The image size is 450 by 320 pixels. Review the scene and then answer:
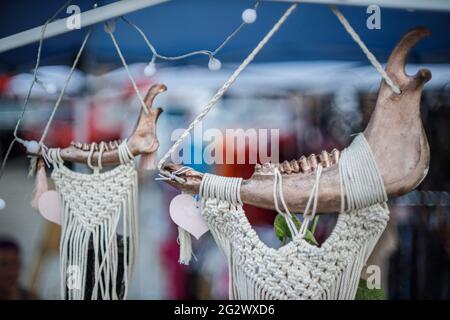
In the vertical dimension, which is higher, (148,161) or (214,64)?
(214,64)

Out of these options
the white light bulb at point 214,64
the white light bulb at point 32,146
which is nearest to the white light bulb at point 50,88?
the white light bulb at point 32,146

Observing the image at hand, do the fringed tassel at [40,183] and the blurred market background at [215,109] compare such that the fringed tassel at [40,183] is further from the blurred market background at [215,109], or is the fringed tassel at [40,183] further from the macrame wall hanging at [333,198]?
the macrame wall hanging at [333,198]

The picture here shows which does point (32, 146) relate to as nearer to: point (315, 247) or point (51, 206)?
point (51, 206)

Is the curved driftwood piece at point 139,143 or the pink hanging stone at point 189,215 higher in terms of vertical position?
the curved driftwood piece at point 139,143

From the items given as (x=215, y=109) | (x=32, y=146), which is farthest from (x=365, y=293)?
(x=32, y=146)

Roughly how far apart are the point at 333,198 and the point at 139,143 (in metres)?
0.49

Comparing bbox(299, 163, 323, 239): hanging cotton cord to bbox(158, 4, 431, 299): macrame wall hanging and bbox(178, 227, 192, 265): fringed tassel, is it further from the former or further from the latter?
bbox(178, 227, 192, 265): fringed tassel

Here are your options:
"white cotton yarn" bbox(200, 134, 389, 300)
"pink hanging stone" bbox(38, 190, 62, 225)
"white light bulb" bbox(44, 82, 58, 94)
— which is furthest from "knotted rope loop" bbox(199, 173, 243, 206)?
"white light bulb" bbox(44, 82, 58, 94)

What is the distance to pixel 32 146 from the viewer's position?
1506mm

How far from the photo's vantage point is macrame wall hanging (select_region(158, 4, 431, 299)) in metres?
1.18

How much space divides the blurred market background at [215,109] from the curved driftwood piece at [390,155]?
0.24 metres

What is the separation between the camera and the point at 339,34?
4.97ft

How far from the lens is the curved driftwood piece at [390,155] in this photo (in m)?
1.18

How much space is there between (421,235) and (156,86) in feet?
2.51
